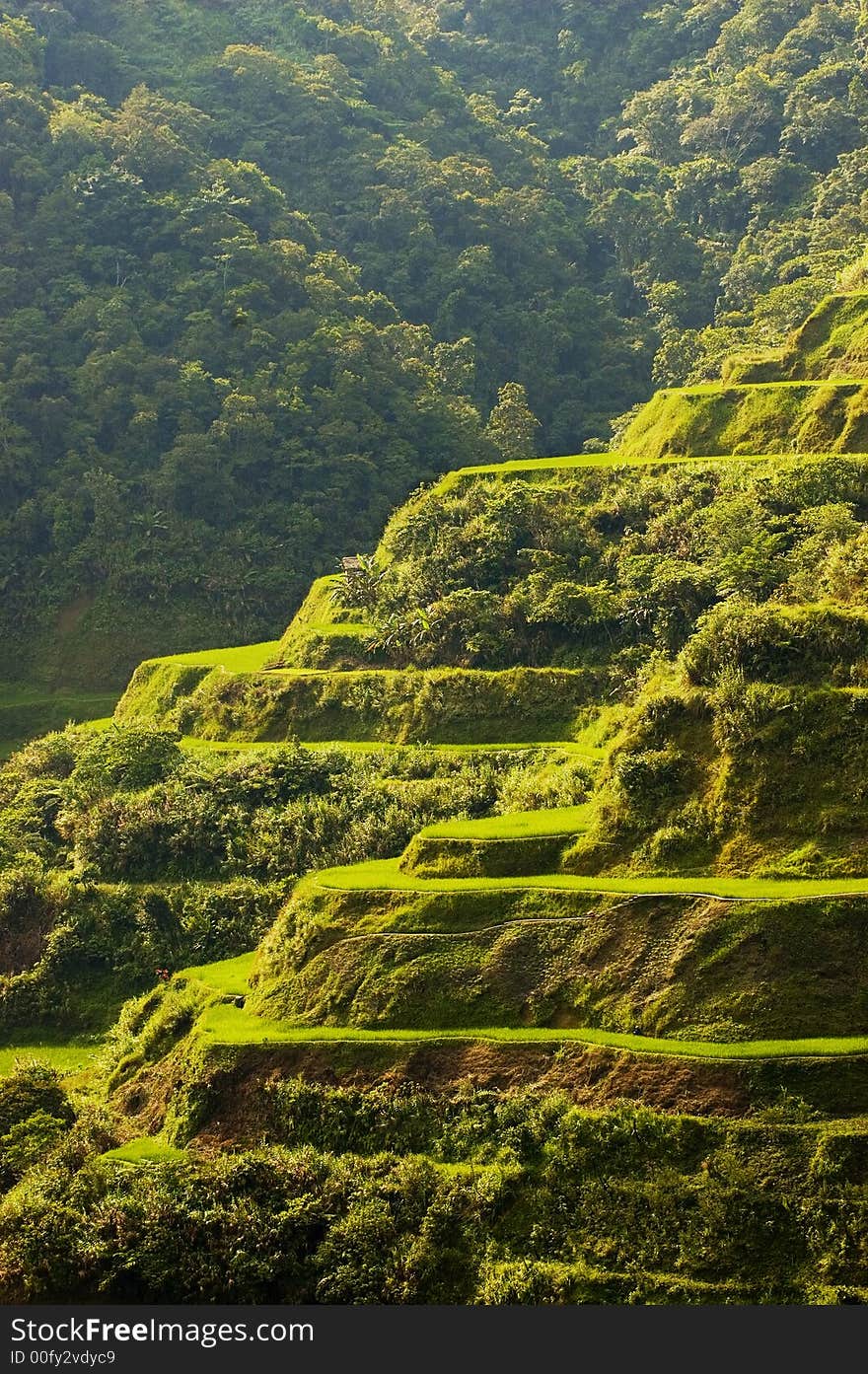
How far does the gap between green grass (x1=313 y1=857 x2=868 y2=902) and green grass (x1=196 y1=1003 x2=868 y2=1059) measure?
183 centimetres

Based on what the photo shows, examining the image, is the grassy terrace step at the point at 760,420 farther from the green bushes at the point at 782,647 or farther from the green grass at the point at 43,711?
the green grass at the point at 43,711

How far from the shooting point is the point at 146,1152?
1817 cm

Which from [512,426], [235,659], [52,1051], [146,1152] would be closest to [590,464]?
[235,659]

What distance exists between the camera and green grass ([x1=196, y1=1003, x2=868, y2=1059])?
51.7 ft

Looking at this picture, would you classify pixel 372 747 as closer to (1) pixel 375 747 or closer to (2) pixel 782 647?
(1) pixel 375 747

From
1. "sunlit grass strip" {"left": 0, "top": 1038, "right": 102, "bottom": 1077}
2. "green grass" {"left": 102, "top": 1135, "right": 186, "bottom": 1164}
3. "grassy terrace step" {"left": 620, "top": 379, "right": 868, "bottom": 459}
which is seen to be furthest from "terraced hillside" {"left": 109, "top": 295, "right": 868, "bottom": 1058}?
"sunlit grass strip" {"left": 0, "top": 1038, "right": 102, "bottom": 1077}

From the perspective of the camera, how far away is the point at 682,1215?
1484cm

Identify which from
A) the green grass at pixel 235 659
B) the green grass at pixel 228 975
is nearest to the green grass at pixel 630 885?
the green grass at pixel 228 975

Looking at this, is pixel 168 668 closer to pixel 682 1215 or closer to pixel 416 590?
pixel 416 590

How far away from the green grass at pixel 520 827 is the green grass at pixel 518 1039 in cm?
322

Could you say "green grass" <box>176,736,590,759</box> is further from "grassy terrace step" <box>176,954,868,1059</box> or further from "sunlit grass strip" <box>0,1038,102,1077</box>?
"grassy terrace step" <box>176,954,868,1059</box>

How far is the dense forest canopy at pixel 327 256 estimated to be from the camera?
168 feet

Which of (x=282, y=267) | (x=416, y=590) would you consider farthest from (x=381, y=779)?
(x=282, y=267)

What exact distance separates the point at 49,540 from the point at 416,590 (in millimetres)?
22722
